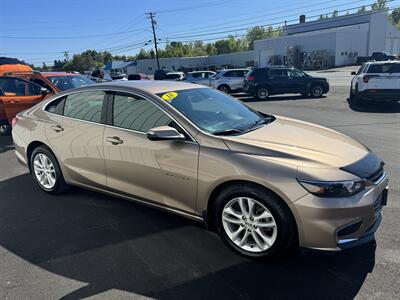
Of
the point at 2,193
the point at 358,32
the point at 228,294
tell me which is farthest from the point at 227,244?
the point at 358,32

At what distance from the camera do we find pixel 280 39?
6262cm

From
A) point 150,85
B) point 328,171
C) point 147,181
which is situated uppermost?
point 150,85

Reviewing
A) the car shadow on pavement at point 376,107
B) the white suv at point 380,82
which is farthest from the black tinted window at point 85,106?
the white suv at point 380,82

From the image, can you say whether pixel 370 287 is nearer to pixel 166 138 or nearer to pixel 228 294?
pixel 228 294

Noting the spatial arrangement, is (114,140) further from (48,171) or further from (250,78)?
(250,78)

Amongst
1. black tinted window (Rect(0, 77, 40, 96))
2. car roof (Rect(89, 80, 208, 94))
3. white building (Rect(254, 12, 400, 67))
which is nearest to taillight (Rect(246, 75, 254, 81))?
black tinted window (Rect(0, 77, 40, 96))

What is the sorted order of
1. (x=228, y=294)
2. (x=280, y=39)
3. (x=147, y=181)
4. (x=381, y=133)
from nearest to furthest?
(x=228, y=294) < (x=147, y=181) < (x=381, y=133) < (x=280, y=39)

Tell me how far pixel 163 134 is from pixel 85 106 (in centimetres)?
159

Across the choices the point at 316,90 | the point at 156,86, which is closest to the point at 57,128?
the point at 156,86

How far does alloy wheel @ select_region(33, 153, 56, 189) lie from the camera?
4879mm

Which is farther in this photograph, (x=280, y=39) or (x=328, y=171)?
(x=280, y=39)

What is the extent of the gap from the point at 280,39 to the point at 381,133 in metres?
58.2

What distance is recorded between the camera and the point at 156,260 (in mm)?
3299

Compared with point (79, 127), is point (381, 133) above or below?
below
